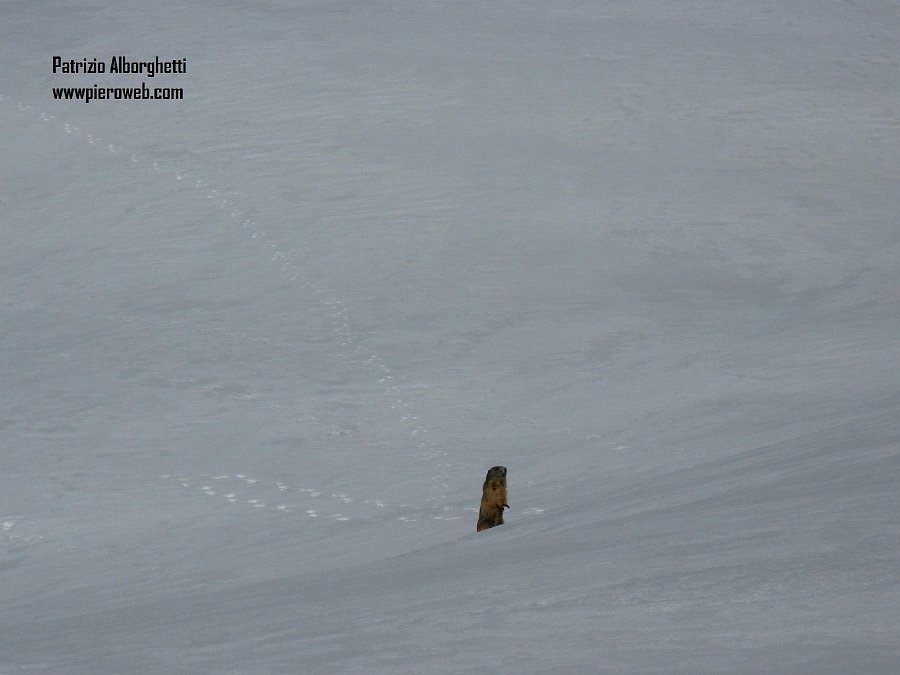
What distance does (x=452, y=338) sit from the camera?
8.34 meters

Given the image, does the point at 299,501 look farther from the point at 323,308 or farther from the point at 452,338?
the point at 323,308

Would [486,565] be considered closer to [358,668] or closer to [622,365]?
[358,668]

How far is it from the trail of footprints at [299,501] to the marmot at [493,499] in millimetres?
774

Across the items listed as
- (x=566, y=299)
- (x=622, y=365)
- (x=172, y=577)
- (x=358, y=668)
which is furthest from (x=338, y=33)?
(x=358, y=668)

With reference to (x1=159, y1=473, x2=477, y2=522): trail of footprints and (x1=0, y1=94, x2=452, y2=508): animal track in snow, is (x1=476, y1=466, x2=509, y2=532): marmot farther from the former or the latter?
(x1=0, y1=94, x2=452, y2=508): animal track in snow

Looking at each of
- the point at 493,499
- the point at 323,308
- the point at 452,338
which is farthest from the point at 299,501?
the point at 323,308

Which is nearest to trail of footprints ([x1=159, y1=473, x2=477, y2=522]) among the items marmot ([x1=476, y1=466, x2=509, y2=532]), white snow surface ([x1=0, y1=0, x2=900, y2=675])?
white snow surface ([x1=0, y1=0, x2=900, y2=675])

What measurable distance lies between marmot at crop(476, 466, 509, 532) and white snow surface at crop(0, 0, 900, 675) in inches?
8.0

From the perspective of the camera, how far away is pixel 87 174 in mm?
11352

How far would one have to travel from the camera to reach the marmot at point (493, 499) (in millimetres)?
4695

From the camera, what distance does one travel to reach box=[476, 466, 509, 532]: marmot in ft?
15.4

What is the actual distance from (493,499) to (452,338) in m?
3.67

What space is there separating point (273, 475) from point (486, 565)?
3148 millimetres

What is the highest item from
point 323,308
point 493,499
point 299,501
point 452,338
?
point 323,308
